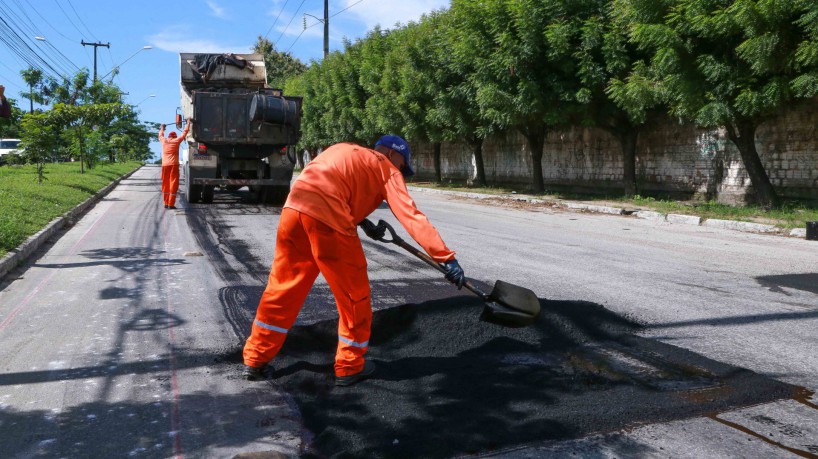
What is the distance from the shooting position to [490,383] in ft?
12.3

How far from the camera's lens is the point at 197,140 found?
1425cm

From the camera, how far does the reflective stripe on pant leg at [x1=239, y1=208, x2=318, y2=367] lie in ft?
12.4

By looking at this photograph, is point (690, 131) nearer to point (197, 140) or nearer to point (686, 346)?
point (197, 140)

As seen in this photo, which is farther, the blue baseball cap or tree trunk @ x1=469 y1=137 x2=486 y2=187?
tree trunk @ x1=469 y1=137 x2=486 y2=187

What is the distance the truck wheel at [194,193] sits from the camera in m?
15.1

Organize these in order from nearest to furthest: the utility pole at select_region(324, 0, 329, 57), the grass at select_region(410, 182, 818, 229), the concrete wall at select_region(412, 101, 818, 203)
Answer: the grass at select_region(410, 182, 818, 229)
the concrete wall at select_region(412, 101, 818, 203)
the utility pole at select_region(324, 0, 329, 57)

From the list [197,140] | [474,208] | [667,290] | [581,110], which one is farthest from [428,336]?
[581,110]

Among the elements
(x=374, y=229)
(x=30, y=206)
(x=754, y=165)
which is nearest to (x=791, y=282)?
(x=374, y=229)

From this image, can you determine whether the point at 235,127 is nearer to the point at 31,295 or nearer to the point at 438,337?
the point at 31,295

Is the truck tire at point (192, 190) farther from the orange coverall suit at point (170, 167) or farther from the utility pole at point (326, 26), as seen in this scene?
the utility pole at point (326, 26)

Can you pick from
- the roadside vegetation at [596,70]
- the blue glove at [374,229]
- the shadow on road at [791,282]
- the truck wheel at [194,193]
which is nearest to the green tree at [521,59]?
the roadside vegetation at [596,70]

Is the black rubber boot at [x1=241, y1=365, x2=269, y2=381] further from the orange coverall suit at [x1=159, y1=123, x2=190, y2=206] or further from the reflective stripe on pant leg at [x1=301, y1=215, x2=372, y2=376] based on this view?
the orange coverall suit at [x1=159, y1=123, x2=190, y2=206]

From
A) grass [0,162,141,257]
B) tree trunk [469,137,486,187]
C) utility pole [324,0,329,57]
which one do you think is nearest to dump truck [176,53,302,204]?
grass [0,162,141,257]

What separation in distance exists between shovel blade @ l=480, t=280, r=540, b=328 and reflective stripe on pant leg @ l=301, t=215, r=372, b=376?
756mm
